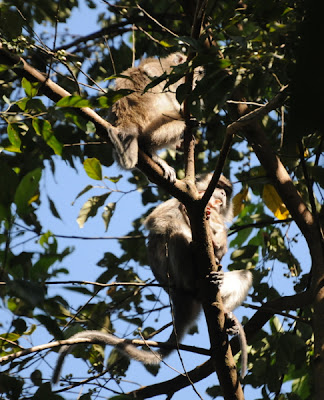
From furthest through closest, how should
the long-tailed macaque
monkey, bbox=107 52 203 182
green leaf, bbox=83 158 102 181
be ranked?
monkey, bbox=107 52 203 182 < the long-tailed macaque < green leaf, bbox=83 158 102 181

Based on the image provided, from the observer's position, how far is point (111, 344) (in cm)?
422

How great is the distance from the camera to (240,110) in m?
5.17

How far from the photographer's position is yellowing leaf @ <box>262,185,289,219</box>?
221 inches

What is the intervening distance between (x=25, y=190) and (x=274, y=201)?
4139 millimetres

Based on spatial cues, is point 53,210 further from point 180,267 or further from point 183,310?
point 183,310

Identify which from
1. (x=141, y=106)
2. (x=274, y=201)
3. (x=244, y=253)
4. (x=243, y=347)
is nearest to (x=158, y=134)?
(x=141, y=106)

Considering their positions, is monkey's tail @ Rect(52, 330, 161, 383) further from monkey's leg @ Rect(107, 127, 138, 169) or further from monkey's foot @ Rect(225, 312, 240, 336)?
monkey's leg @ Rect(107, 127, 138, 169)

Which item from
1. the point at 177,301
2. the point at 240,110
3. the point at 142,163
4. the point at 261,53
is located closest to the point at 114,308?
the point at 177,301

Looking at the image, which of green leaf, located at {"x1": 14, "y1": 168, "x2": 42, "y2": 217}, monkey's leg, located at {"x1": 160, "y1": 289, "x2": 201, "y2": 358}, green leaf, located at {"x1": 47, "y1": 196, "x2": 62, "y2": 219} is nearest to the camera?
Result: green leaf, located at {"x1": 14, "y1": 168, "x2": 42, "y2": 217}

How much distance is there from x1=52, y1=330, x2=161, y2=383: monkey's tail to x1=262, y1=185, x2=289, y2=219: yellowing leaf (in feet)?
6.86

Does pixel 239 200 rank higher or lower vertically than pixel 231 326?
higher

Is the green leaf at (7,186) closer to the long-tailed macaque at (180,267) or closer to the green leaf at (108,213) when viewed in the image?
the long-tailed macaque at (180,267)

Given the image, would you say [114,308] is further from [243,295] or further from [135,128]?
[135,128]

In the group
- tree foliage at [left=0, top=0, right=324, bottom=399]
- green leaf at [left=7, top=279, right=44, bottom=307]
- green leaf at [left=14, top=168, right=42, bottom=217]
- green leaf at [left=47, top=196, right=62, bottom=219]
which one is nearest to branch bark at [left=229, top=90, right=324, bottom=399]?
tree foliage at [left=0, top=0, right=324, bottom=399]
